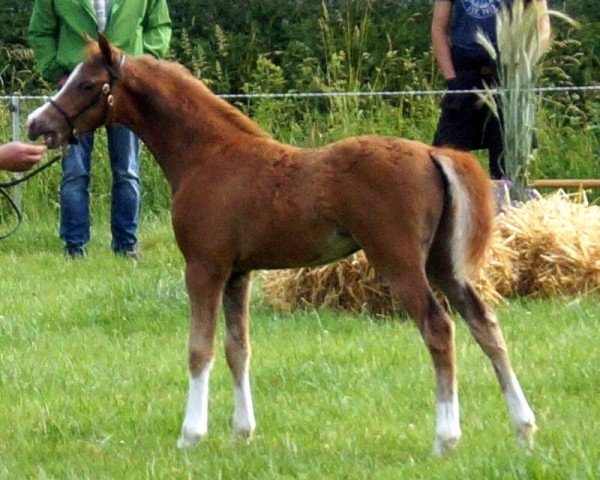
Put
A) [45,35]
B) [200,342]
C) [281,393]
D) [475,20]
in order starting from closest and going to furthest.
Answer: [200,342], [281,393], [475,20], [45,35]

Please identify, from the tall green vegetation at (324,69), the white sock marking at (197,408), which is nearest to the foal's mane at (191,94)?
the white sock marking at (197,408)

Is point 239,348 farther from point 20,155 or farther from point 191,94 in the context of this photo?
point 20,155

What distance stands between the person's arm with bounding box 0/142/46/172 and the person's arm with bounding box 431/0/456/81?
15.4 ft

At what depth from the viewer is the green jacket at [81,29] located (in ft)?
36.3

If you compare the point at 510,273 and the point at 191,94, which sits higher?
the point at 191,94

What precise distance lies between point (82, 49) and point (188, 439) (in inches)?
206

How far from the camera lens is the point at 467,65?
10734 mm

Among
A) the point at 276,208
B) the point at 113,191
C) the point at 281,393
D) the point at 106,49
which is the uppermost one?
the point at 106,49

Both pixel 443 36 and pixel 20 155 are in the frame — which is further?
pixel 443 36

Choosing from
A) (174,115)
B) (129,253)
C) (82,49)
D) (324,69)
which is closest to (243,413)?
(174,115)

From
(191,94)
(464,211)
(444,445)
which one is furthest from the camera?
(191,94)

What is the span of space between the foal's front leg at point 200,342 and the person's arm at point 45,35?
5356 mm

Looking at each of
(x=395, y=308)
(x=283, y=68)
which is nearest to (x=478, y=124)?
(x=395, y=308)

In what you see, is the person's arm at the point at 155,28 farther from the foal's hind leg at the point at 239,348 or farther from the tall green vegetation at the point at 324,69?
the foal's hind leg at the point at 239,348
